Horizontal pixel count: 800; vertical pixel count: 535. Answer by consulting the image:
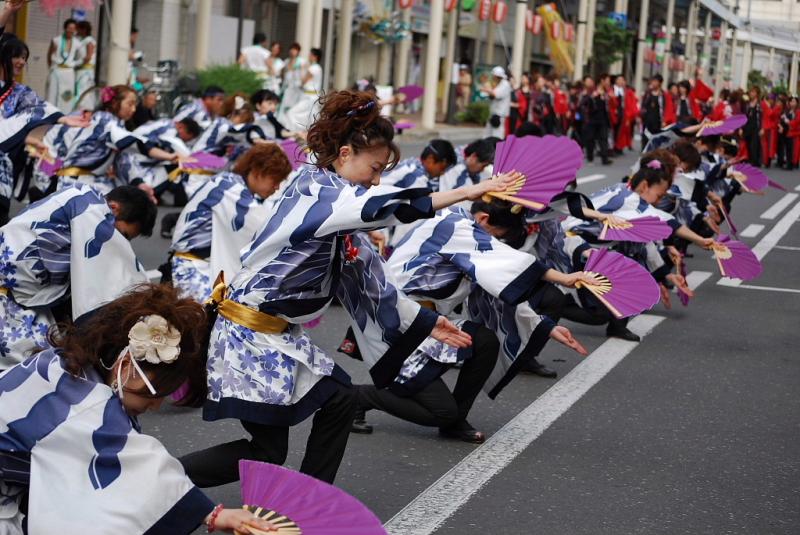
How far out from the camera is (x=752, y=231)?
56.1 feet

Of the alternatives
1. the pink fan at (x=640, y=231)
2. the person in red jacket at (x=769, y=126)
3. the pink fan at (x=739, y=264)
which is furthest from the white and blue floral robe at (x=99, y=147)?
the person in red jacket at (x=769, y=126)

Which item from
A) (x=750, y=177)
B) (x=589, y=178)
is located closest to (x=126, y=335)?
(x=750, y=177)

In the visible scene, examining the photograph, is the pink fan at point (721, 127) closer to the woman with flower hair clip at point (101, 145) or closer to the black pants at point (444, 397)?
the woman with flower hair clip at point (101, 145)

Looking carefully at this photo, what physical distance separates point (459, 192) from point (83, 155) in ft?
20.5

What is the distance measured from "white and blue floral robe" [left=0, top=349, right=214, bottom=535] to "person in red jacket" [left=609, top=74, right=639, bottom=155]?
84.9ft

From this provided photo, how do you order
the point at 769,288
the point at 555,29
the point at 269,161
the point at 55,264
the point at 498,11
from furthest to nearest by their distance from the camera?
the point at 555,29
the point at 498,11
the point at 769,288
the point at 269,161
the point at 55,264

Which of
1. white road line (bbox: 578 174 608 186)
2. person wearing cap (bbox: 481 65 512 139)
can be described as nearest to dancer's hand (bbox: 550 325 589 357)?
white road line (bbox: 578 174 608 186)

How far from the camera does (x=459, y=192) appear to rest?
14.0 feet

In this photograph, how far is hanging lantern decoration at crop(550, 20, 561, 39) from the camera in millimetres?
41141

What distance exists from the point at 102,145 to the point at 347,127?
5.73m

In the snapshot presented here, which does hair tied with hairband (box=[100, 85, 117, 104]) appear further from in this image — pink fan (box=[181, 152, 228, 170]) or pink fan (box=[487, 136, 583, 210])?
pink fan (box=[487, 136, 583, 210])

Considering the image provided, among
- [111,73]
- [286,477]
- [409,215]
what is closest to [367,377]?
[409,215]

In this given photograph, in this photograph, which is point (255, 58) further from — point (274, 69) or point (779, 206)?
point (779, 206)

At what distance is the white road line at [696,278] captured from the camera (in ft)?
39.6
